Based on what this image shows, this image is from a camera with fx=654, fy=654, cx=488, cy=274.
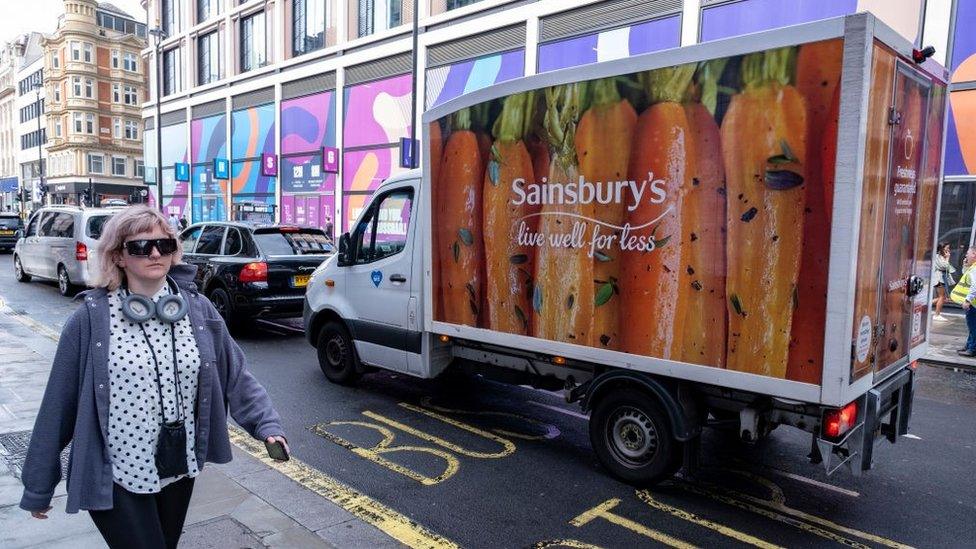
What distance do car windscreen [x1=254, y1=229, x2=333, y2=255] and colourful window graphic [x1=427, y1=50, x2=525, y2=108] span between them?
10.6 meters

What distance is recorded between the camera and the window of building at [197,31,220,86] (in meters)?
36.2

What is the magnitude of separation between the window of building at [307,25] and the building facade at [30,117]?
179 feet

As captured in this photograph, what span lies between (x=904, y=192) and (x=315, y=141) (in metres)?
25.9

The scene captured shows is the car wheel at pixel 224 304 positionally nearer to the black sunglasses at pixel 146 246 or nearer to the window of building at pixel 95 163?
the black sunglasses at pixel 146 246

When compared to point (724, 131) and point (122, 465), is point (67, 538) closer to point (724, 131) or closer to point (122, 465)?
point (122, 465)

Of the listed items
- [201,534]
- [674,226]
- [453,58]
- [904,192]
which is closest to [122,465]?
[201,534]

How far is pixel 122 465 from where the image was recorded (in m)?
2.31

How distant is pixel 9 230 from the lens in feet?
84.5

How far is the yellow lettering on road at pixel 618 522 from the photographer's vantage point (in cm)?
388

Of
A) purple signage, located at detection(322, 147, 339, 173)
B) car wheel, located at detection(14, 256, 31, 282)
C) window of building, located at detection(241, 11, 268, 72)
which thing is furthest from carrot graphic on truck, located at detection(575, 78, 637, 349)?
window of building, located at detection(241, 11, 268, 72)

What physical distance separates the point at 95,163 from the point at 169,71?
29.9 meters

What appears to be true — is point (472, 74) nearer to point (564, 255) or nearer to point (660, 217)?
point (564, 255)

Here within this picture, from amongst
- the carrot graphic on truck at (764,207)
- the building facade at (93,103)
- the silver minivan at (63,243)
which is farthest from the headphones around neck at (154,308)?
the building facade at (93,103)

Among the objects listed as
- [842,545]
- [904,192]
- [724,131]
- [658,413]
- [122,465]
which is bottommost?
[842,545]
